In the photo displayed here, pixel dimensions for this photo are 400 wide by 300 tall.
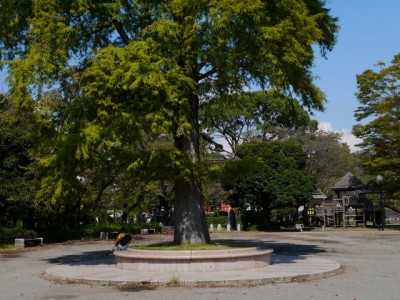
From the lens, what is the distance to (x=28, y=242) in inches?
1086

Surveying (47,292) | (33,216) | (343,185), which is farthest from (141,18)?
(343,185)

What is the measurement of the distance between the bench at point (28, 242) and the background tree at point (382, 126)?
25944 millimetres

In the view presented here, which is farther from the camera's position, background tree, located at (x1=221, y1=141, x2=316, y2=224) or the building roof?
the building roof

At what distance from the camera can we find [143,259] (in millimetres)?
14281

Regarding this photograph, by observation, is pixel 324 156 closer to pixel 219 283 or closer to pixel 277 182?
pixel 277 182

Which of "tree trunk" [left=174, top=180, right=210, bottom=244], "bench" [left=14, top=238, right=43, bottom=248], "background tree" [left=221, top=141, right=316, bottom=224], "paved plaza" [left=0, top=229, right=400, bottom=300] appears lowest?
"paved plaza" [left=0, top=229, right=400, bottom=300]

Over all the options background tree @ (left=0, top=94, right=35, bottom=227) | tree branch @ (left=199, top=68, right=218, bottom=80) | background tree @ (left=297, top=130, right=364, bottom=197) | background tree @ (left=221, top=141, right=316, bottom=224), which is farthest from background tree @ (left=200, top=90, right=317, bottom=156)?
tree branch @ (left=199, top=68, right=218, bottom=80)

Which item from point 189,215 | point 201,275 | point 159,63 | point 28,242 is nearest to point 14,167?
point 28,242

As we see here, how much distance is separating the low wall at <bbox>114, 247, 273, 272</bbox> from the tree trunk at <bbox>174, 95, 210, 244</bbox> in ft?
6.18

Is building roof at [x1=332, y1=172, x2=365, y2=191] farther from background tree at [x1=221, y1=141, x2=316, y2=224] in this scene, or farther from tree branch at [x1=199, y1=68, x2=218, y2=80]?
tree branch at [x1=199, y1=68, x2=218, y2=80]

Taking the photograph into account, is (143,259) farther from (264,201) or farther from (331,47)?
(264,201)

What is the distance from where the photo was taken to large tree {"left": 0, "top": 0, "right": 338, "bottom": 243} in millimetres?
13836

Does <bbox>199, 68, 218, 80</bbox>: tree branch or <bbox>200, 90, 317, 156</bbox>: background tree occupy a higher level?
<bbox>200, 90, 317, 156</bbox>: background tree

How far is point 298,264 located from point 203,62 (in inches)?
267
